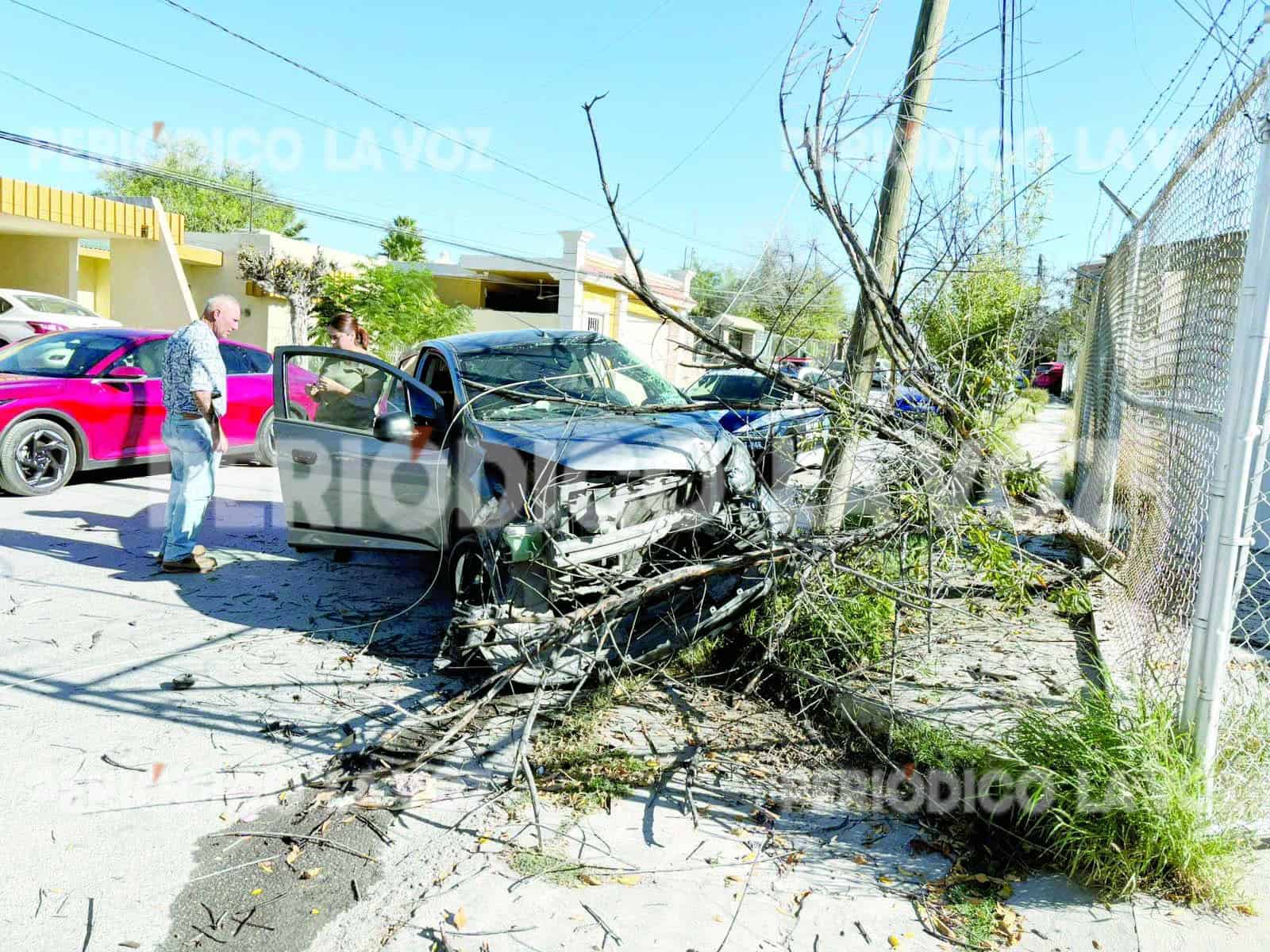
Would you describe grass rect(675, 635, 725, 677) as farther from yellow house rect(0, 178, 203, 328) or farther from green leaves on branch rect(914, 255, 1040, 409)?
yellow house rect(0, 178, 203, 328)

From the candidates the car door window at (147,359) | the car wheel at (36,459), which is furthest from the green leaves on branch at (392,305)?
the car wheel at (36,459)

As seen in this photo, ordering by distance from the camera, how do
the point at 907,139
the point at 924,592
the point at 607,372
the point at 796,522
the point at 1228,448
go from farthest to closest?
the point at 607,372, the point at 907,139, the point at 796,522, the point at 924,592, the point at 1228,448

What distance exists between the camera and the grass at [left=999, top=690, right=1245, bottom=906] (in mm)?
2873

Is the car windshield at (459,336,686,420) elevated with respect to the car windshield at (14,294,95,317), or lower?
lower

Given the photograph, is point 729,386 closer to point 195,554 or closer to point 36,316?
point 195,554

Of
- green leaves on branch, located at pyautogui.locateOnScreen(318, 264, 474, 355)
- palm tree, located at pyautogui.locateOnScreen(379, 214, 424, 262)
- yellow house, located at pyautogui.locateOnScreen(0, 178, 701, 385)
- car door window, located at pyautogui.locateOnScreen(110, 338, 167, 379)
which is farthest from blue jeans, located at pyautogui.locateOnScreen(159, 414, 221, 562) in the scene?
palm tree, located at pyautogui.locateOnScreen(379, 214, 424, 262)

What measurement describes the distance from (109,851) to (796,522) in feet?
10.8

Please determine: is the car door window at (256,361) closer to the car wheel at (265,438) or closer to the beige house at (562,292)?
the car wheel at (265,438)

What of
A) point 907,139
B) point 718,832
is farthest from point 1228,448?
point 907,139

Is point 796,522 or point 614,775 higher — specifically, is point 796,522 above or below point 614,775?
above

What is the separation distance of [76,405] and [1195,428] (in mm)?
9023

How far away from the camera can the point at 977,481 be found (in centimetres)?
445

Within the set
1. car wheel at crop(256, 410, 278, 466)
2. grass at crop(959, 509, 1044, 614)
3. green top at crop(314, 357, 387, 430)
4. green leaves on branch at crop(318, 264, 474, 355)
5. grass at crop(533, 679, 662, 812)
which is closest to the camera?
grass at crop(533, 679, 662, 812)

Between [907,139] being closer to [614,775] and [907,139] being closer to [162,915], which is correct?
[614,775]
